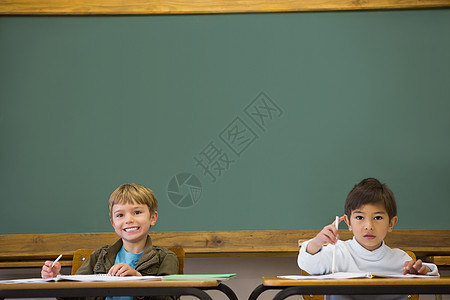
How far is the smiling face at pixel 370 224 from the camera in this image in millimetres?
1999

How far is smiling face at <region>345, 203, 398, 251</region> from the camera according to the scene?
2.00 metres

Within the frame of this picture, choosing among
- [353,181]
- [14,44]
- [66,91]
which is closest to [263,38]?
[353,181]

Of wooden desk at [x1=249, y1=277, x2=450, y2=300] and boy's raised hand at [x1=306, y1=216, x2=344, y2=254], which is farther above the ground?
boy's raised hand at [x1=306, y1=216, x2=344, y2=254]

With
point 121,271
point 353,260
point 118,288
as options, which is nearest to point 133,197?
point 121,271

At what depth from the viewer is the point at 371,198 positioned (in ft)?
6.70

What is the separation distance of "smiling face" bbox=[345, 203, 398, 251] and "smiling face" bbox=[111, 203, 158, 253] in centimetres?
79

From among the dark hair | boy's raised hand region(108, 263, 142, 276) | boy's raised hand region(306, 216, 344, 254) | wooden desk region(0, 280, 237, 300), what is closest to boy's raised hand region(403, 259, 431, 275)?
boy's raised hand region(306, 216, 344, 254)

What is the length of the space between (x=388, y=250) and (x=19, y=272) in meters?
1.88

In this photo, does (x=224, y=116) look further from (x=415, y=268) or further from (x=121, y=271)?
(x=415, y=268)

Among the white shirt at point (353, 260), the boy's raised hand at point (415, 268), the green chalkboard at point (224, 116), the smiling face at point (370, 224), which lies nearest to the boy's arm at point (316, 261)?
the white shirt at point (353, 260)

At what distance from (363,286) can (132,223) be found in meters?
0.97

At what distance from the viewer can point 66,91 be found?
111 inches

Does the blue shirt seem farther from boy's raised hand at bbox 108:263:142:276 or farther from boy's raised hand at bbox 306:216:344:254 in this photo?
boy's raised hand at bbox 306:216:344:254

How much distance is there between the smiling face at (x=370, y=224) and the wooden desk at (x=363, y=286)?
0.62 meters
